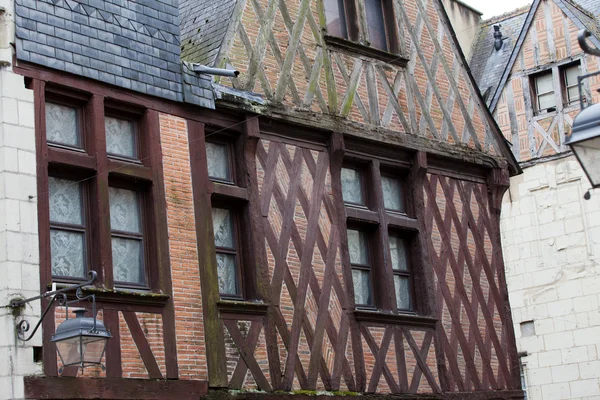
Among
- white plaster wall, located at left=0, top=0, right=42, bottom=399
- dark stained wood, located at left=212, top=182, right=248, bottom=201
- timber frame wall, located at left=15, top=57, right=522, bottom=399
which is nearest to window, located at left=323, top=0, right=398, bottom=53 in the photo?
timber frame wall, located at left=15, top=57, right=522, bottom=399

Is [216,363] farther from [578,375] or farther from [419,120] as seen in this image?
[578,375]

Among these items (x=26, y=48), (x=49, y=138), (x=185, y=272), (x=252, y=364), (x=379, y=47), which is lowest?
(x=252, y=364)

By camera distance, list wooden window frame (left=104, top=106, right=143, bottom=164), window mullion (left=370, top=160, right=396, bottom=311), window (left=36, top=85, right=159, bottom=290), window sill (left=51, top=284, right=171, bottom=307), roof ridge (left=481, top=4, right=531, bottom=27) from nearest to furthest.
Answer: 1. window sill (left=51, top=284, right=171, bottom=307)
2. window (left=36, top=85, right=159, bottom=290)
3. wooden window frame (left=104, top=106, right=143, bottom=164)
4. window mullion (left=370, top=160, right=396, bottom=311)
5. roof ridge (left=481, top=4, right=531, bottom=27)

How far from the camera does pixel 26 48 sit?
10.8 metres

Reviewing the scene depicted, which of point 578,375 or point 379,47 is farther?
point 578,375

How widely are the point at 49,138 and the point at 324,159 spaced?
3.83 metres

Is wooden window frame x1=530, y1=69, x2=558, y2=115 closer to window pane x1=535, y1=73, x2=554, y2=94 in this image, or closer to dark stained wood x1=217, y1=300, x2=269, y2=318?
window pane x1=535, y1=73, x2=554, y2=94

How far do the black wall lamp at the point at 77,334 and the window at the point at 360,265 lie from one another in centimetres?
461

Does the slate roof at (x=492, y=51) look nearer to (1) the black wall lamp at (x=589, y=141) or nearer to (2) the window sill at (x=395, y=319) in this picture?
(2) the window sill at (x=395, y=319)

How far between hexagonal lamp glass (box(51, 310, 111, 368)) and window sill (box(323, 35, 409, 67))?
Answer: 225 inches

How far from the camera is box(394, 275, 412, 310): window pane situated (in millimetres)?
14531

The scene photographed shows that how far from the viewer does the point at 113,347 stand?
423 inches

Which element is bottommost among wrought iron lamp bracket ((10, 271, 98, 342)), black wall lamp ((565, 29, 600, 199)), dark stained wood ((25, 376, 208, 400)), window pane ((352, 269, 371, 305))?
dark stained wood ((25, 376, 208, 400))

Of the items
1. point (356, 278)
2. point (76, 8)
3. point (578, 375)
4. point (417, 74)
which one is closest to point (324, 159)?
point (356, 278)
